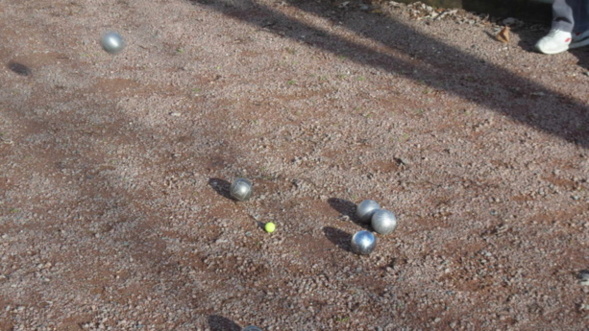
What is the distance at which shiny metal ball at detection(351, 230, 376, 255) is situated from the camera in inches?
174

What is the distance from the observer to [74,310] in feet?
13.1

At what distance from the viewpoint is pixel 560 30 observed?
7820mm

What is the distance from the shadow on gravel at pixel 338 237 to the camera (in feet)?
15.2

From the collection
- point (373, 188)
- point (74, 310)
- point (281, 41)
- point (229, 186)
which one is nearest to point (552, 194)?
point (373, 188)

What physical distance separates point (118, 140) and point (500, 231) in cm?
339

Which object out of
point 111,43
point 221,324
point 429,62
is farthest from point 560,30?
point 221,324

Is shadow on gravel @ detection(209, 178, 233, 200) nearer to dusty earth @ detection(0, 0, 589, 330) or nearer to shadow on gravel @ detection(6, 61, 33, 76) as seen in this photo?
dusty earth @ detection(0, 0, 589, 330)

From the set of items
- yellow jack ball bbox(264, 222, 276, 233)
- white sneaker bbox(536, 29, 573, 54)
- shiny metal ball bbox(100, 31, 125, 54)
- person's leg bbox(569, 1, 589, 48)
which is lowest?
shiny metal ball bbox(100, 31, 125, 54)

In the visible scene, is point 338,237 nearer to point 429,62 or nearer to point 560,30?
point 429,62

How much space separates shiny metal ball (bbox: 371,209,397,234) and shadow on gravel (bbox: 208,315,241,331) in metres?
1.30

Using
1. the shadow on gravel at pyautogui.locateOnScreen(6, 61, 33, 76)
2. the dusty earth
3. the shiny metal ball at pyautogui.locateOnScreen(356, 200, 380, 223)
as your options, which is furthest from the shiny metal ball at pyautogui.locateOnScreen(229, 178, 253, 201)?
the shadow on gravel at pyautogui.locateOnScreen(6, 61, 33, 76)

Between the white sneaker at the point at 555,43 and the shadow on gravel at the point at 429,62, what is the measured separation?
2.22ft

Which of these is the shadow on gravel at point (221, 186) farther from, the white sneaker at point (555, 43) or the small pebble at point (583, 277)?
the white sneaker at point (555, 43)

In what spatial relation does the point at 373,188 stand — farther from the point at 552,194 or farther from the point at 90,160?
the point at 90,160
